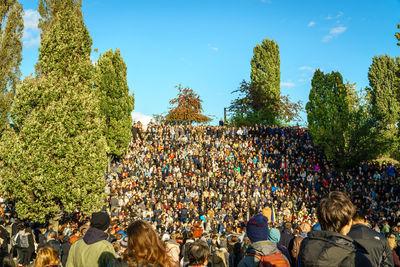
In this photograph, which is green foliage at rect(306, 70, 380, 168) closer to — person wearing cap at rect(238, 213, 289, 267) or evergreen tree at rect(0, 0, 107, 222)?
evergreen tree at rect(0, 0, 107, 222)

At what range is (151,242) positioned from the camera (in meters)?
3.21

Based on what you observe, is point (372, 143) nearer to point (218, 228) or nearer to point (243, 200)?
point (243, 200)

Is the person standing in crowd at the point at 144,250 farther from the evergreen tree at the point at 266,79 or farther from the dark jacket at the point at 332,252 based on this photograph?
the evergreen tree at the point at 266,79

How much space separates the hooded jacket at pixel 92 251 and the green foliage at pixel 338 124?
96.8 ft

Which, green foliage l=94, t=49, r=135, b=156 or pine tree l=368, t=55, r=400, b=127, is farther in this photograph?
pine tree l=368, t=55, r=400, b=127

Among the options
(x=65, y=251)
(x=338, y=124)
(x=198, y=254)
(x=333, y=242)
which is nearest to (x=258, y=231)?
(x=198, y=254)

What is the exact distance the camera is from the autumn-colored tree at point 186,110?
196 ft

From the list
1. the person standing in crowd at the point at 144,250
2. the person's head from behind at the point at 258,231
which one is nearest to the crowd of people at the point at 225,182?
the person's head from behind at the point at 258,231

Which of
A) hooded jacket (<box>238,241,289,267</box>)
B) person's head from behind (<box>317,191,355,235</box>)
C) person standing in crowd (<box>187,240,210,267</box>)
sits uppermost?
person's head from behind (<box>317,191,355,235</box>)

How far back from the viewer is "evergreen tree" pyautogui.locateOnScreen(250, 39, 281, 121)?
171 ft

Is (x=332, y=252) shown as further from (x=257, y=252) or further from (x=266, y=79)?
(x=266, y=79)

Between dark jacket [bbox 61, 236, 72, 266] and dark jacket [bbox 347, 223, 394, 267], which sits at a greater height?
dark jacket [bbox 347, 223, 394, 267]

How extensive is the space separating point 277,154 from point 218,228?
1316 centimetres

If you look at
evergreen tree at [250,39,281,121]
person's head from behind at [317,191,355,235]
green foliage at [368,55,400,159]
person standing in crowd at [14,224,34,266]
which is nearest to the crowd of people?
person standing in crowd at [14,224,34,266]
